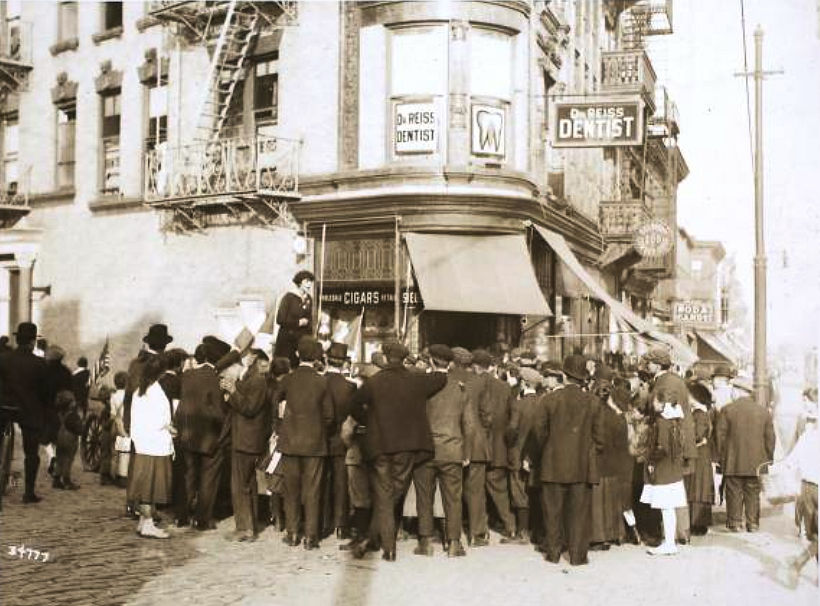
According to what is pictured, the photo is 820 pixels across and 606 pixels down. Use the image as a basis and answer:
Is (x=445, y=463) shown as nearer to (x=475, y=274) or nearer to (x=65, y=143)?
(x=475, y=274)

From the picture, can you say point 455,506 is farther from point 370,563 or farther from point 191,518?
point 191,518

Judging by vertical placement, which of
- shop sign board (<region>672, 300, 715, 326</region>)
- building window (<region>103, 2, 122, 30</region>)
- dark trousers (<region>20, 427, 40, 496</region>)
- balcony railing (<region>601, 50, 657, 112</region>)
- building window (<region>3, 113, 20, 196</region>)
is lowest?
dark trousers (<region>20, 427, 40, 496</region>)

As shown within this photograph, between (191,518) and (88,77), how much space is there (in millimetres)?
13865

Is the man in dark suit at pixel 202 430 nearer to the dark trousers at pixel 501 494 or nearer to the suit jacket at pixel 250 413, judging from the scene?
the suit jacket at pixel 250 413

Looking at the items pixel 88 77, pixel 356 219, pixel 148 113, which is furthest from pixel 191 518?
pixel 88 77

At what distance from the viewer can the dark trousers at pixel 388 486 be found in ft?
31.3

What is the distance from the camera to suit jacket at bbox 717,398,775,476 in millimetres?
11258

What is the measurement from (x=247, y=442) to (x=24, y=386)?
133 inches

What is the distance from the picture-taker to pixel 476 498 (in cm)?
1055

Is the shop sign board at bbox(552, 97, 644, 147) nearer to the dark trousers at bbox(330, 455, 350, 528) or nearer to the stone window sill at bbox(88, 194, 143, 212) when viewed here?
the dark trousers at bbox(330, 455, 350, 528)

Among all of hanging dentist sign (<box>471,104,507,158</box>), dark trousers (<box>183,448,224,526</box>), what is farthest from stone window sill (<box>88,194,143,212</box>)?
dark trousers (<box>183,448,224,526</box>)

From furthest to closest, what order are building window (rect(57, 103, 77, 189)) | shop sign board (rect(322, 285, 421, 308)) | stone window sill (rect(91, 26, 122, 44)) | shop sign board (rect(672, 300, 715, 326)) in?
1. shop sign board (rect(672, 300, 715, 326))
2. building window (rect(57, 103, 77, 189))
3. stone window sill (rect(91, 26, 122, 44))
4. shop sign board (rect(322, 285, 421, 308))

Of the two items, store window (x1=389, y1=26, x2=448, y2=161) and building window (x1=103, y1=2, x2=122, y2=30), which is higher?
building window (x1=103, y1=2, x2=122, y2=30)

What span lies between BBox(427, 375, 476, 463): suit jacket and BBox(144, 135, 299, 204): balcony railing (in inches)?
347
